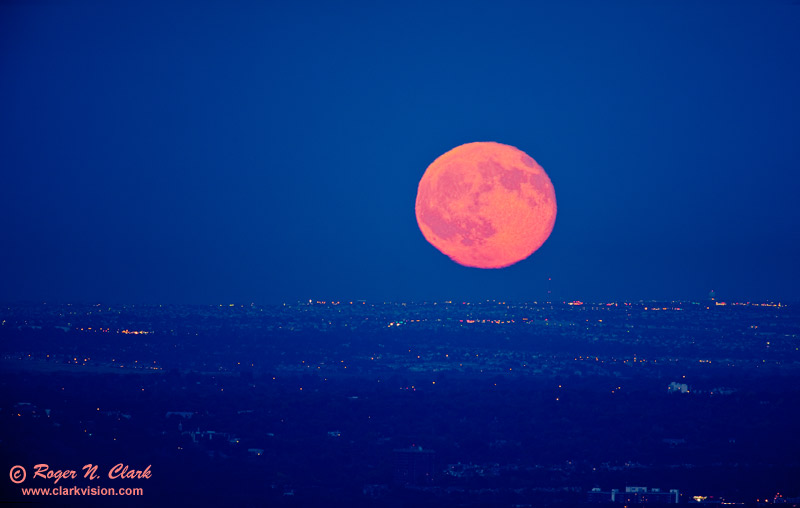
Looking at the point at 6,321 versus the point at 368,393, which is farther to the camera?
the point at 6,321

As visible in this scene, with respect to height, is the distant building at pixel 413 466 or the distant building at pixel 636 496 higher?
the distant building at pixel 413 466

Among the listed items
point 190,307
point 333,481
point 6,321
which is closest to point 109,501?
point 333,481

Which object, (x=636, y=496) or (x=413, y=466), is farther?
(x=413, y=466)

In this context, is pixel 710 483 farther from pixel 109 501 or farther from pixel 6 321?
pixel 6 321

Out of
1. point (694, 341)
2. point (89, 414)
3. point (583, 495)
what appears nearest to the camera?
point (583, 495)

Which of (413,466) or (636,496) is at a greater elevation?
(413,466)
